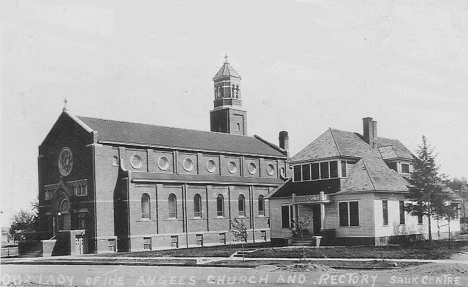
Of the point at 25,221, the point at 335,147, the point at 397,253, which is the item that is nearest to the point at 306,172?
the point at 335,147

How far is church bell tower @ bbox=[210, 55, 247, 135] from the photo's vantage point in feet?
212

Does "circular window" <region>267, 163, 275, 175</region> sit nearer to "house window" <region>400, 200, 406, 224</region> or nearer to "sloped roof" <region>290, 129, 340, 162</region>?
"sloped roof" <region>290, 129, 340, 162</region>

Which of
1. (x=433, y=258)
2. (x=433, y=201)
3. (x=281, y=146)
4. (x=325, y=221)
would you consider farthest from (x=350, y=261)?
(x=281, y=146)

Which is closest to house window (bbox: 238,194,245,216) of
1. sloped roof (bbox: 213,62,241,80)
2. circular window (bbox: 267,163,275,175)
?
circular window (bbox: 267,163,275,175)

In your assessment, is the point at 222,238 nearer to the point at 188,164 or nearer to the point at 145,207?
the point at 188,164

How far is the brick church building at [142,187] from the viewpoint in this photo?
45.4 meters

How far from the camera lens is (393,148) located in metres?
43.6

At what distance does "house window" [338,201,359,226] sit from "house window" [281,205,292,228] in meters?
4.78

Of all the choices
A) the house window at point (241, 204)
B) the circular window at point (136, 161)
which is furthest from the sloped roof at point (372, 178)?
the circular window at point (136, 161)

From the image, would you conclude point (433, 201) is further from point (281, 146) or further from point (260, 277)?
point (281, 146)

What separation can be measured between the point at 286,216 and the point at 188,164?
1343 centimetres

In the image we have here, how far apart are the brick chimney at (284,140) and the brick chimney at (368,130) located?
20.4 metres

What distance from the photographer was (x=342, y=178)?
39.5 m

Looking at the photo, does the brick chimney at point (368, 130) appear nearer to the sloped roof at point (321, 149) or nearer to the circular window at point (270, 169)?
the sloped roof at point (321, 149)
